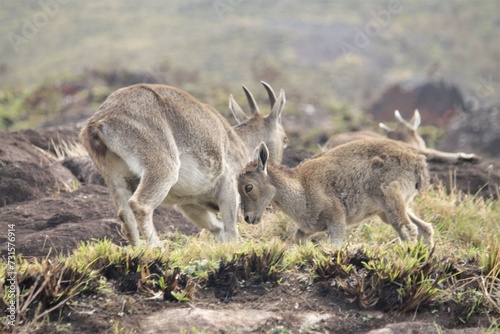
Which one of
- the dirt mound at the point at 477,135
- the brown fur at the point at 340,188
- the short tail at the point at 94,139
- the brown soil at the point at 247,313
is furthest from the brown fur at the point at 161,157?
the dirt mound at the point at 477,135

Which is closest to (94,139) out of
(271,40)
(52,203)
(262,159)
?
(262,159)

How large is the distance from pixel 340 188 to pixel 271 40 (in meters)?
64.2

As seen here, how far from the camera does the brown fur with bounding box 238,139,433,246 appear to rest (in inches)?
356

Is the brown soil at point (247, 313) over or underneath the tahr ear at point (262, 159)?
underneath

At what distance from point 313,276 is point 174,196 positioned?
8.96ft

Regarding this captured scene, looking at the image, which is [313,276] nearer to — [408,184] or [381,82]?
[408,184]

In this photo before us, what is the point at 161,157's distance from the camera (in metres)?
8.30

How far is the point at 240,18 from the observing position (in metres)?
83.2

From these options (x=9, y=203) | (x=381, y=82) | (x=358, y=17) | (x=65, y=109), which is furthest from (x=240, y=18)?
(x=9, y=203)

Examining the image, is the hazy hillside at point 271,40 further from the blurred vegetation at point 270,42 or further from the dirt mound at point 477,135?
the dirt mound at point 477,135

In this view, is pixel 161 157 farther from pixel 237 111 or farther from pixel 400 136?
pixel 400 136

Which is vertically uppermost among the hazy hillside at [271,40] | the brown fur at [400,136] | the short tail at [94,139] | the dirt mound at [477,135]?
the short tail at [94,139]

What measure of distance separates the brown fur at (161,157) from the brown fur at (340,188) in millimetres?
436

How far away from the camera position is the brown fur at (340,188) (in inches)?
356
